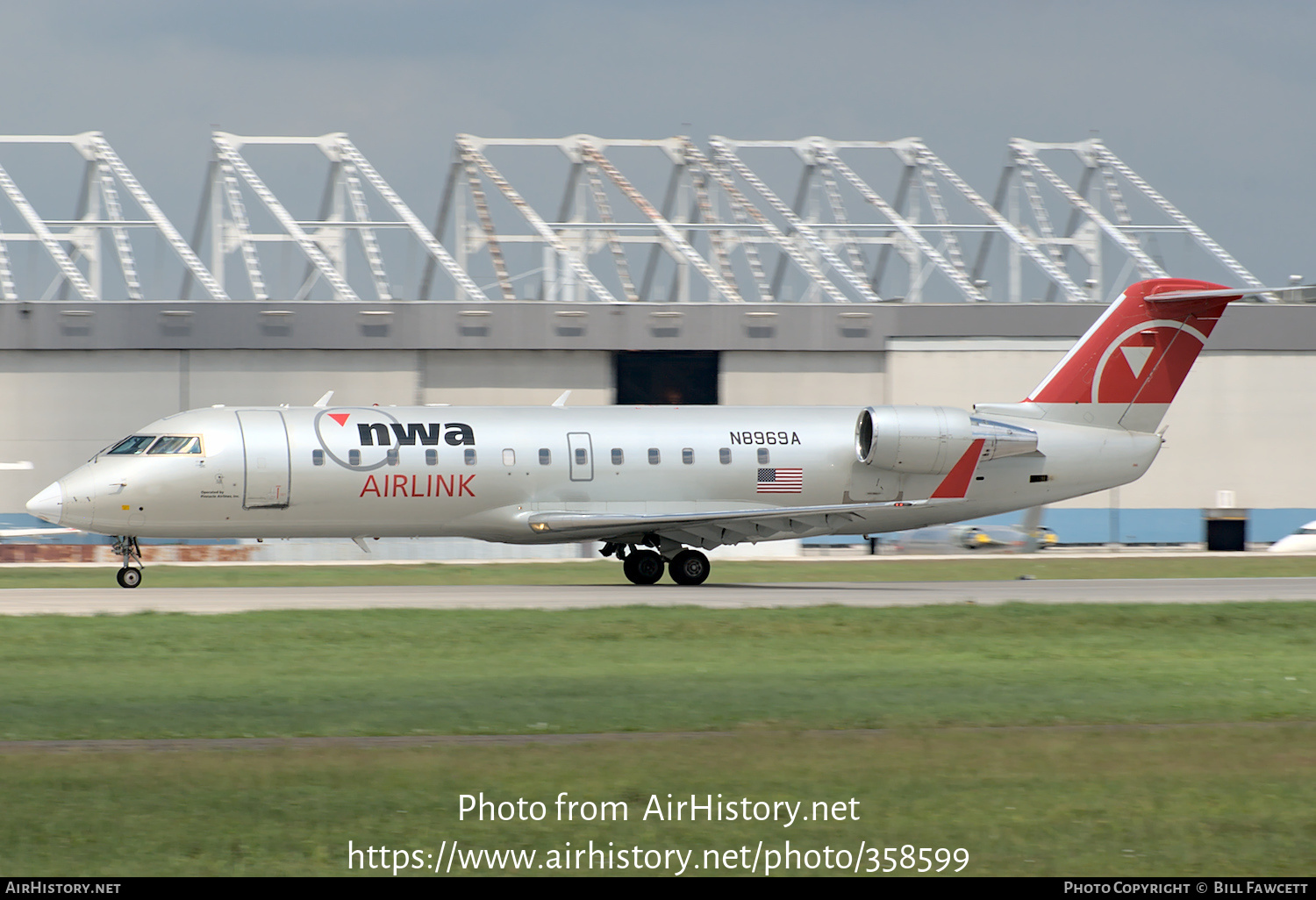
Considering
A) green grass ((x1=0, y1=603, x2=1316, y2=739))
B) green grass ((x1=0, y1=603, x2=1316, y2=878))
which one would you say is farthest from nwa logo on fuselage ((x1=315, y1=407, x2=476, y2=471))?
green grass ((x1=0, y1=603, x2=1316, y2=878))

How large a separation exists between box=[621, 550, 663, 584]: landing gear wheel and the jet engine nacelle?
199 inches

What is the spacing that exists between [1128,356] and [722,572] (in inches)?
450

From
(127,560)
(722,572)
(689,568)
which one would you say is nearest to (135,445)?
(127,560)

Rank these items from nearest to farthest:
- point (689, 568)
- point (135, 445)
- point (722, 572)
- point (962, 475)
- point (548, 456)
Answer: point (135, 445) < point (548, 456) < point (689, 568) < point (962, 475) < point (722, 572)

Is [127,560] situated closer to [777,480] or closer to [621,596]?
[621,596]

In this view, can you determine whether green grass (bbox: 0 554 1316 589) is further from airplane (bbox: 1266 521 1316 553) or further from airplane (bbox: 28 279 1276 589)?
airplane (bbox: 1266 521 1316 553)

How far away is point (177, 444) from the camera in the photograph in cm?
3080

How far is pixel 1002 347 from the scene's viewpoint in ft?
197

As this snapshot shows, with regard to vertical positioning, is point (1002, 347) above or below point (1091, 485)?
above

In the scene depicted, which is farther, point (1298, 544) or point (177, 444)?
point (1298, 544)

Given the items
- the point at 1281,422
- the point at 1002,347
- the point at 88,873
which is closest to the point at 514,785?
the point at 88,873
